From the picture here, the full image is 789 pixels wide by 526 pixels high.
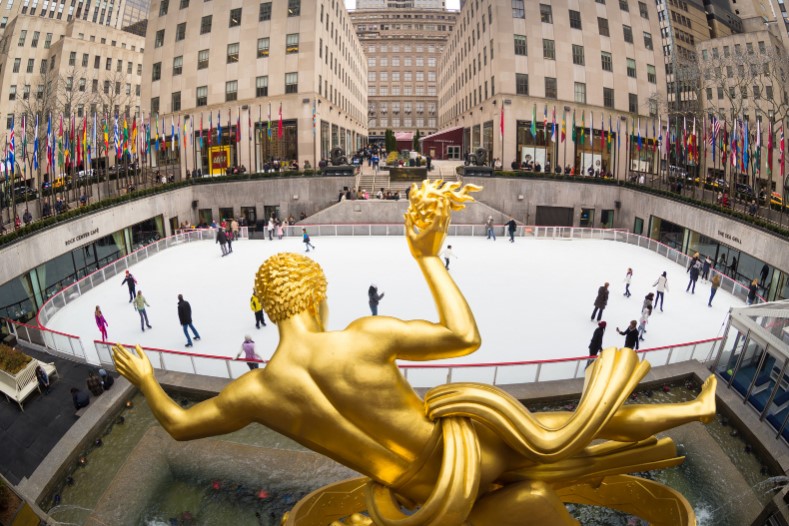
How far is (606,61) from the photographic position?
36281 mm

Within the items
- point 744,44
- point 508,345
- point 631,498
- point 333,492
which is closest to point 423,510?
point 333,492

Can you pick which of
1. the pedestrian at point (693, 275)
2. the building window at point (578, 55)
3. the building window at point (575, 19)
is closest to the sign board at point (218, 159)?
the building window at point (578, 55)

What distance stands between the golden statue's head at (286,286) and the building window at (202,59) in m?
36.8

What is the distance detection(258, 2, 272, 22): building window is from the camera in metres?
34.0

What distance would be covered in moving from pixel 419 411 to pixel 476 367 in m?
5.56

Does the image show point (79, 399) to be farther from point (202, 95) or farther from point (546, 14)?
point (546, 14)

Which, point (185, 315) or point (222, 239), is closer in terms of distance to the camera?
point (185, 315)

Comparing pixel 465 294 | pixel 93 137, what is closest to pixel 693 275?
pixel 465 294

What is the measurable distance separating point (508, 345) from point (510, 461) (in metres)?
8.30

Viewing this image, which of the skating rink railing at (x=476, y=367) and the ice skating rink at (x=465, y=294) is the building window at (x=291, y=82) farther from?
the skating rink railing at (x=476, y=367)

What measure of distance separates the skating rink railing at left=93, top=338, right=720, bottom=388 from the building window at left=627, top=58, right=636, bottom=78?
33.3 meters

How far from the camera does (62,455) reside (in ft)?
23.8

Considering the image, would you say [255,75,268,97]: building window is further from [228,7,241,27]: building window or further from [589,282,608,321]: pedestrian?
[589,282,608,321]: pedestrian

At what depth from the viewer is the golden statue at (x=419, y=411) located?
322cm
